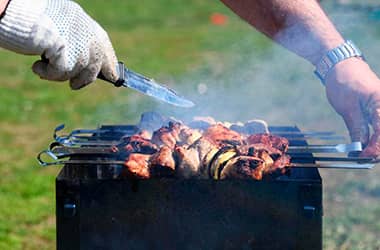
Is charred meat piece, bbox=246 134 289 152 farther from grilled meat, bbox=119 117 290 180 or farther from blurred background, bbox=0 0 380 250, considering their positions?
blurred background, bbox=0 0 380 250

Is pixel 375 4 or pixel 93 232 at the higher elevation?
pixel 375 4

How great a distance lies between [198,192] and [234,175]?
158 mm

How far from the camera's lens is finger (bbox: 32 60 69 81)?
2.89 metres

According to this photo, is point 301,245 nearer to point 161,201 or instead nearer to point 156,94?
point 161,201

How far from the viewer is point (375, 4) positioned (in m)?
11.0

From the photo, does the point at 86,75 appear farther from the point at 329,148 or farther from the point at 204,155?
the point at 329,148

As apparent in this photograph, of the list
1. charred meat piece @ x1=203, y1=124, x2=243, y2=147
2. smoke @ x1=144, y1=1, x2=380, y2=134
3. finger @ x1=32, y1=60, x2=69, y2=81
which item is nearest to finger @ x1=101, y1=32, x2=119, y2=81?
finger @ x1=32, y1=60, x2=69, y2=81

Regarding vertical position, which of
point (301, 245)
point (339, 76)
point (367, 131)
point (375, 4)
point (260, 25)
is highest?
point (375, 4)

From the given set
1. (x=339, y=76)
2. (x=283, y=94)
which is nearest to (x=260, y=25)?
(x=339, y=76)

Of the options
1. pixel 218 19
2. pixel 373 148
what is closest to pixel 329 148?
pixel 373 148

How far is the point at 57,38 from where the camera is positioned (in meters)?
2.76

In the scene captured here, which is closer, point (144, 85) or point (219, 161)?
point (219, 161)

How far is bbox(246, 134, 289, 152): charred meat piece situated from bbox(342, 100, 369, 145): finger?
11.1 inches

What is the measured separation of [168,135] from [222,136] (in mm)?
235
